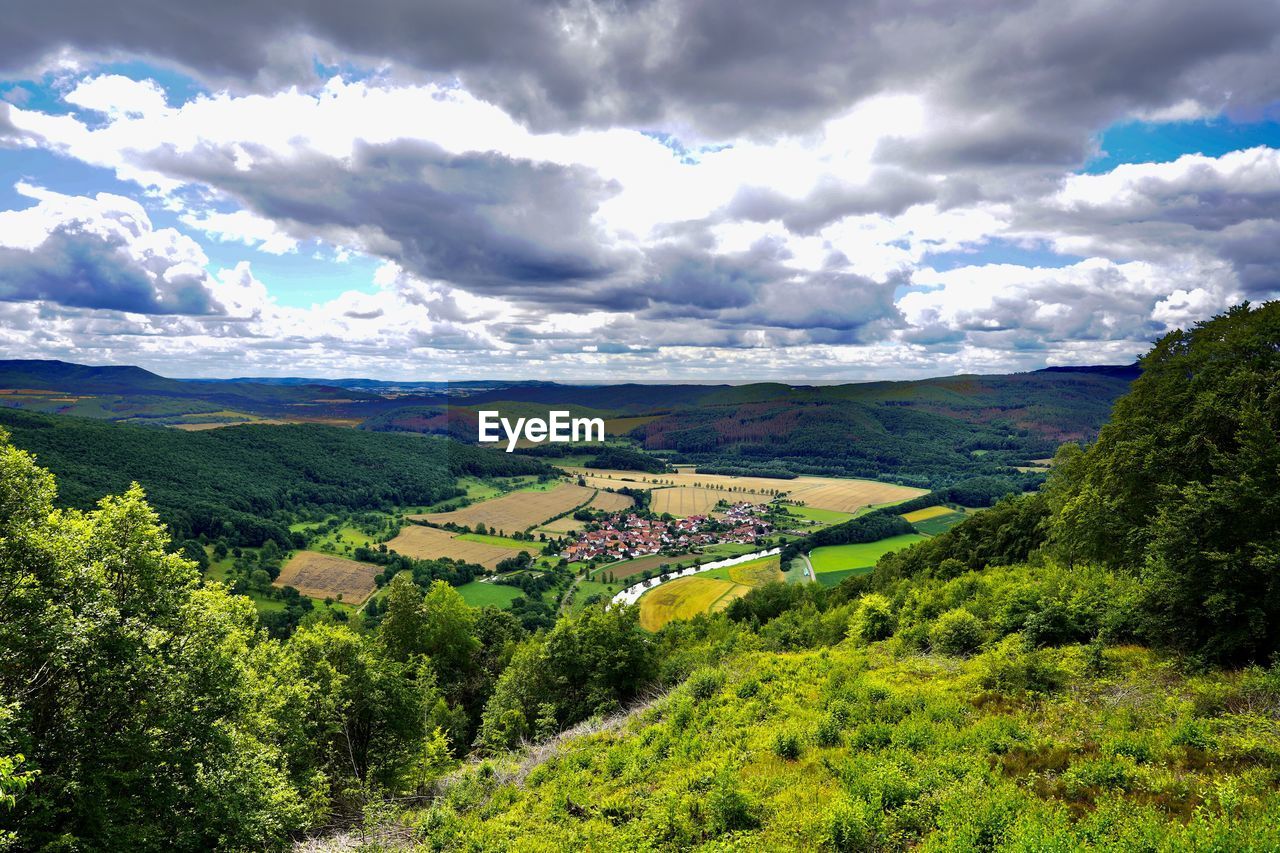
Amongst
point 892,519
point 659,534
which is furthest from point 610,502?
point 892,519

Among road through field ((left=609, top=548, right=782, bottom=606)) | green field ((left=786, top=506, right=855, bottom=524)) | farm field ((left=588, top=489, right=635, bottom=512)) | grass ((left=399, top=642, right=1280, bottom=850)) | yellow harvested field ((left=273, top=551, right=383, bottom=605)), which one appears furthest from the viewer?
farm field ((left=588, top=489, right=635, bottom=512))

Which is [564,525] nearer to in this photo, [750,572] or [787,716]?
[750,572]

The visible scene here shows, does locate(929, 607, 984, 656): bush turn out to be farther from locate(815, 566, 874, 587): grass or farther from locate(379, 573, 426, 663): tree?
locate(815, 566, 874, 587): grass

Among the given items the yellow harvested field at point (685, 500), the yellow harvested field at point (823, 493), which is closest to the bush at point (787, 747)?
the yellow harvested field at point (685, 500)

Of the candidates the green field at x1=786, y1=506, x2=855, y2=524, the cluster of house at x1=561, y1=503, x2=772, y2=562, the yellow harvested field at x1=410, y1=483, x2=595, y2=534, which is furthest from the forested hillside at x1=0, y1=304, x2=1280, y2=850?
the green field at x1=786, y1=506, x2=855, y2=524

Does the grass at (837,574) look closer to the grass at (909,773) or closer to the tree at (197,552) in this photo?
the grass at (909,773)

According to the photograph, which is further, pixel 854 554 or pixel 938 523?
pixel 938 523

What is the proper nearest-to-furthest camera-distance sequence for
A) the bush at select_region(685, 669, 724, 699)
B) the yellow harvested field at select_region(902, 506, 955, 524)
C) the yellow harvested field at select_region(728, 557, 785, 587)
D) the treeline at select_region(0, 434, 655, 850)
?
1. the treeline at select_region(0, 434, 655, 850)
2. the bush at select_region(685, 669, 724, 699)
3. the yellow harvested field at select_region(728, 557, 785, 587)
4. the yellow harvested field at select_region(902, 506, 955, 524)
